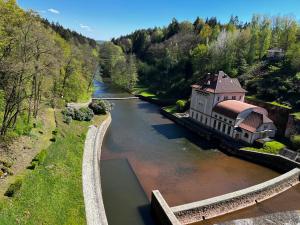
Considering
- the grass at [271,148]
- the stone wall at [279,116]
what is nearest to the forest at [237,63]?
the stone wall at [279,116]

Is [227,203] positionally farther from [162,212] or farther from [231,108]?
[231,108]

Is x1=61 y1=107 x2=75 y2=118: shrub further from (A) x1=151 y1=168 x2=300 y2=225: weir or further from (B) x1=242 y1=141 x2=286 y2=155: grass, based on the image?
(B) x1=242 y1=141 x2=286 y2=155: grass

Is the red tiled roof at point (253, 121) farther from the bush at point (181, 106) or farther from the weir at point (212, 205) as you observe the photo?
the bush at point (181, 106)

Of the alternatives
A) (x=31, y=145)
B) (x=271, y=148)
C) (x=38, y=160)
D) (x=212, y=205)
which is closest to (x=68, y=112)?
(x=31, y=145)

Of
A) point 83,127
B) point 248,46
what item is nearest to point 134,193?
point 83,127

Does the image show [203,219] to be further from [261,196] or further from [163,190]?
[261,196]

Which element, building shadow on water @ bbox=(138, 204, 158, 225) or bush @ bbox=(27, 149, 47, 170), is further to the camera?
bush @ bbox=(27, 149, 47, 170)

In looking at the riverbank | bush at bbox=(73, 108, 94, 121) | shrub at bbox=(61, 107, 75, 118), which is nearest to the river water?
the riverbank
